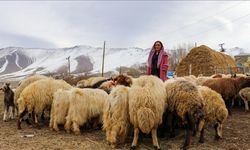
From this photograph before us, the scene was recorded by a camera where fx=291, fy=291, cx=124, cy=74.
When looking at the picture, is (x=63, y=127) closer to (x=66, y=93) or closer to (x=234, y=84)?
(x=66, y=93)

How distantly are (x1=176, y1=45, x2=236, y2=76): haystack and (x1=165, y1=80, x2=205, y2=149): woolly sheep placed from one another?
1536 cm

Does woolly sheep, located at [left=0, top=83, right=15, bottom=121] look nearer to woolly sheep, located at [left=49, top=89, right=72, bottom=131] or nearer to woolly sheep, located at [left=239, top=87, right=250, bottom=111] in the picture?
woolly sheep, located at [left=49, top=89, right=72, bottom=131]

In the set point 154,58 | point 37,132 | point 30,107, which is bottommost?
point 37,132

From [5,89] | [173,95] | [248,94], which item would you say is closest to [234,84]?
[248,94]

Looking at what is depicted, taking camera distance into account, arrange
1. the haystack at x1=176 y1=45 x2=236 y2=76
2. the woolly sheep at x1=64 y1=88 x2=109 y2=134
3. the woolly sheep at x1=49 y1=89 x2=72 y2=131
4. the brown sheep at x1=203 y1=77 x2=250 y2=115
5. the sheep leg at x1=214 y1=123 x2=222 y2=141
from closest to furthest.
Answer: the sheep leg at x1=214 y1=123 x2=222 y2=141 < the woolly sheep at x1=64 y1=88 x2=109 y2=134 < the woolly sheep at x1=49 y1=89 x2=72 y2=131 < the brown sheep at x1=203 y1=77 x2=250 y2=115 < the haystack at x1=176 y1=45 x2=236 y2=76

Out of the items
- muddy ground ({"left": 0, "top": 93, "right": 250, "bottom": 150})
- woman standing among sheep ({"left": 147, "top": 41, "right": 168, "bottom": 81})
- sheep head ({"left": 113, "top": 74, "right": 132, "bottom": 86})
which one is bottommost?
muddy ground ({"left": 0, "top": 93, "right": 250, "bottom": 150})

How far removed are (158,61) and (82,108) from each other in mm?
Answer: 2779

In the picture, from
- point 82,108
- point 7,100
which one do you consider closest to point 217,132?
point 82,108

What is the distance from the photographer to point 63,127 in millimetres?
9570

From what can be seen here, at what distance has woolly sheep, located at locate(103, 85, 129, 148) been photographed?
283 inches

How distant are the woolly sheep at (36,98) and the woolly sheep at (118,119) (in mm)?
3256

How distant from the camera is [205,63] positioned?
896 inches

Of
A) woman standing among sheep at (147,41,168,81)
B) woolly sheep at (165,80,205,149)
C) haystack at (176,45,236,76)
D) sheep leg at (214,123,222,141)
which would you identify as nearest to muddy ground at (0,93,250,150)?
sheep leg at (214,123,222,141)

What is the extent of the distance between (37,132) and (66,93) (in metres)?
1.47
